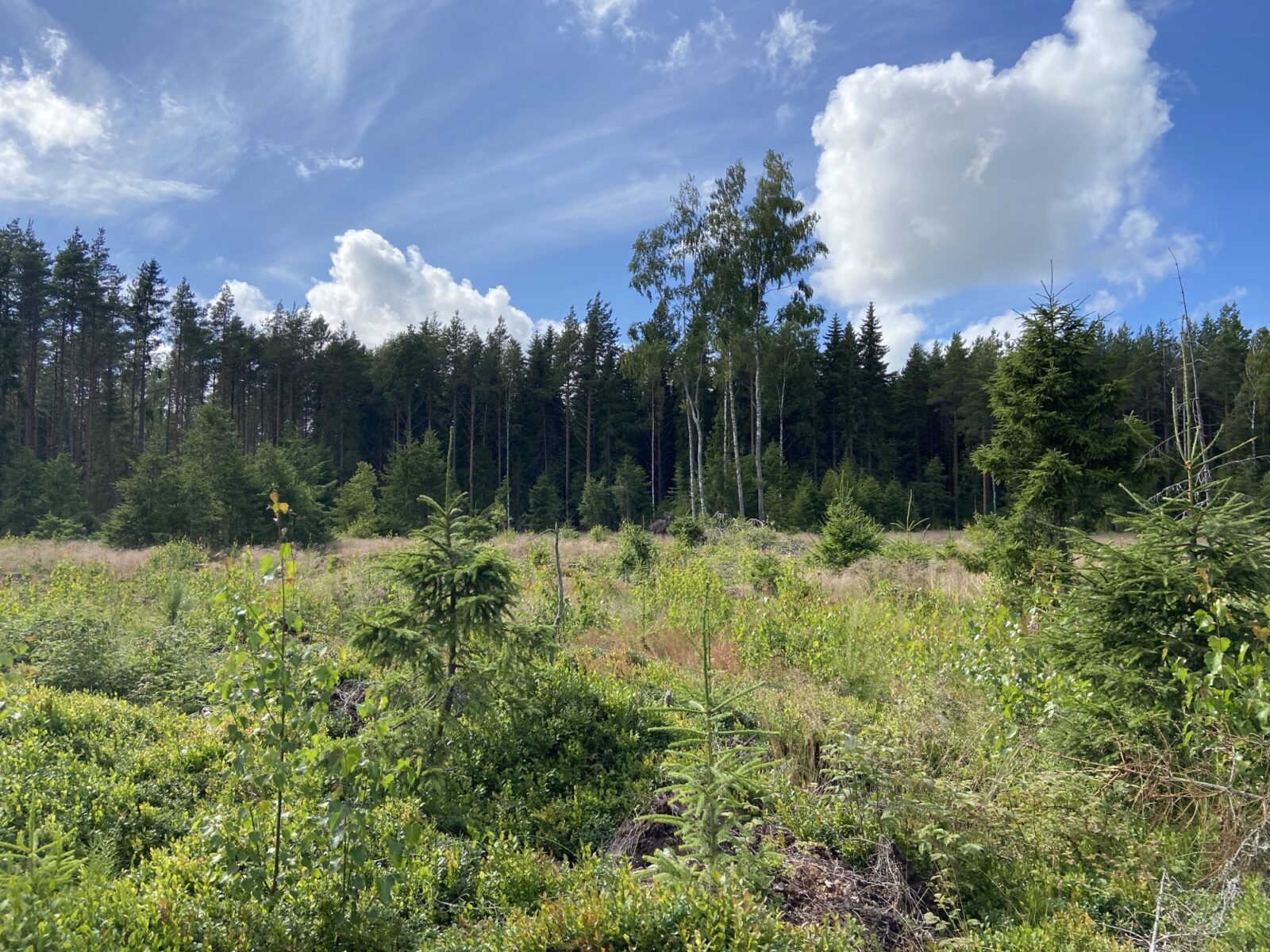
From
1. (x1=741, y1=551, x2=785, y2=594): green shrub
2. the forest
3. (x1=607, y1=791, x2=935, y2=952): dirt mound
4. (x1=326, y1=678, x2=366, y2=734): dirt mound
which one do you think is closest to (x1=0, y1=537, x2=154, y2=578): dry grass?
the forest

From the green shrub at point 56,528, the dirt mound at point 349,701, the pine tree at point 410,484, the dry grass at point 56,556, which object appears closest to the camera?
the dirt mound at point 349,701

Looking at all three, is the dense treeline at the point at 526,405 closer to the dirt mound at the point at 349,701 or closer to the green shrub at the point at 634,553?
the green shrub at the point at 634,553

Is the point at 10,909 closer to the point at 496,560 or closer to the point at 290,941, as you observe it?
the point at 290,941

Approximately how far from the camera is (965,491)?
40875 millimetres

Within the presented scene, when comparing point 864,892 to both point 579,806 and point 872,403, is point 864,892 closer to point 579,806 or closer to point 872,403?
point 579,806

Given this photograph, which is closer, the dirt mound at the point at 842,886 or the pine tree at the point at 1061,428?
the dirt mound at the point at 842,886

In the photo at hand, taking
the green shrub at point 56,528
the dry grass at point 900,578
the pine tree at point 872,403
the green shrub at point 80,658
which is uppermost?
the pine tree at point 872,403

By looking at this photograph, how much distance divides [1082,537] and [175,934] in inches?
212

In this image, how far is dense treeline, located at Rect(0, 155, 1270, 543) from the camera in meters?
24.0

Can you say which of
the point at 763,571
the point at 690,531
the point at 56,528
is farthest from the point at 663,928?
the point at 56,528

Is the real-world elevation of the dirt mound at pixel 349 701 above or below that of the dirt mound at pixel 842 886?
above

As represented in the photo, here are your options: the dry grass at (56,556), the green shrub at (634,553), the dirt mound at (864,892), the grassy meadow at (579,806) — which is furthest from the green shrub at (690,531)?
the dirt mound at (864,892)

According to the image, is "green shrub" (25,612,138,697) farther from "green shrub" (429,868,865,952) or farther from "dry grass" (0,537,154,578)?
"dry grass" (0,537,154,578)

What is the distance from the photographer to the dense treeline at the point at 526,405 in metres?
24.0
